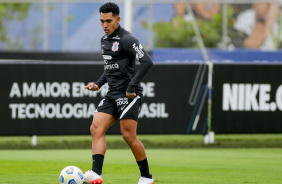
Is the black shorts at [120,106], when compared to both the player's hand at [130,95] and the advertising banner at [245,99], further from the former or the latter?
the advertising banner at [245,99]

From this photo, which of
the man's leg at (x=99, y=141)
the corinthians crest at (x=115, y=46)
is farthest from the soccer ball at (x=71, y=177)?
the corinthians crest at (x=115, y=46)

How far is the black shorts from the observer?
9.08m

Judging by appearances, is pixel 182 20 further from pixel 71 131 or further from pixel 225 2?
pixel 71 131

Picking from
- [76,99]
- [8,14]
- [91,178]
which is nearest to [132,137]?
[91,178]

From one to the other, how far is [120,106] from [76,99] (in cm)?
655

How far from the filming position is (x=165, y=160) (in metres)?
13.1

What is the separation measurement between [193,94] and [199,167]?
4.14m

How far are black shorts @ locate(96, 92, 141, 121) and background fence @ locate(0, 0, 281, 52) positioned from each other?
16450 millimetres

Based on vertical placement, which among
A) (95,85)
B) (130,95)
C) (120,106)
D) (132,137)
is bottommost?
(132,137)

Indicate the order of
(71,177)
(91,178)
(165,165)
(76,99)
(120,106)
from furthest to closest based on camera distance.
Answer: (76,99) → (165,165) → (120,106) → (91,178) → (71,177)

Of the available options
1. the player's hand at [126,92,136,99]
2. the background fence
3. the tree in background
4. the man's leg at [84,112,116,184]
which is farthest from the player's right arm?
the tree in background

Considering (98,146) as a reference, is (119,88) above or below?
above

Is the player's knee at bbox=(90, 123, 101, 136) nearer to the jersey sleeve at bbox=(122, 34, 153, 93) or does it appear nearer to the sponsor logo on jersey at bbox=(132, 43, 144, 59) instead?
Result: the jersey sleeve at bbox=(122, 34, 153, 93)

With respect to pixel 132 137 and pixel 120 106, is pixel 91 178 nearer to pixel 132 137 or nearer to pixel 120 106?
pixel 132 137
